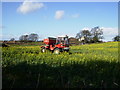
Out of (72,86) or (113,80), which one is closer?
(72,86)

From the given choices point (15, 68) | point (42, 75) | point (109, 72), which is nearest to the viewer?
point (42, 75)

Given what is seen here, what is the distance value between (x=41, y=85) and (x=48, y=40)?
13.8 meters

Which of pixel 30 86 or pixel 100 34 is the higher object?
pixel 100 34

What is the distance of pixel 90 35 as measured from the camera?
274 ft

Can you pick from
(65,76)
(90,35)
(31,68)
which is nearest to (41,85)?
(65,76)

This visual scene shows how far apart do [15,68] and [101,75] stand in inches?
139

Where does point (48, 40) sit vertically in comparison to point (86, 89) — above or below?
above

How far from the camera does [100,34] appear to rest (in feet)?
271

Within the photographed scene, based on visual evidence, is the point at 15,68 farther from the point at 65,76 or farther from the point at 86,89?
the point at 86,89

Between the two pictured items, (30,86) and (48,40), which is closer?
(30,86)

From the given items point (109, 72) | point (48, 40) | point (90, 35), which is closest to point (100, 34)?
point (90, 35)

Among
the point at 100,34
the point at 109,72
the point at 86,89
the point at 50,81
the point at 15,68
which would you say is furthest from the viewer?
the point at 100,34

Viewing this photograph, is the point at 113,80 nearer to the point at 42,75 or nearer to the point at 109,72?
the point at 109,72

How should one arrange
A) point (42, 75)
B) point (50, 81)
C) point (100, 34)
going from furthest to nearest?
point (100, 34), point (42, 75), point (50, 81)
